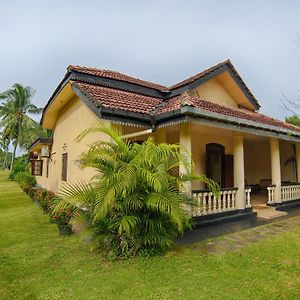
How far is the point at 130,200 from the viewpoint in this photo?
5156 mm

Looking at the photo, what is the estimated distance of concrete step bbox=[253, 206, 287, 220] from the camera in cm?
911

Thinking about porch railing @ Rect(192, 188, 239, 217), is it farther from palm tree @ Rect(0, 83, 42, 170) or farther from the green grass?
palm tree @ Rect(0, 83, 42, 170)

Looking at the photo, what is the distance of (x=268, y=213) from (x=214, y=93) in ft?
18.3

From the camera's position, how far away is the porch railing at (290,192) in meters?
11.0

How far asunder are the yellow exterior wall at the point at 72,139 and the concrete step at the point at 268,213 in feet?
20.2

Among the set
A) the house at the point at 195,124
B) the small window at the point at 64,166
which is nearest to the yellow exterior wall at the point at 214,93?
the house at the point at 195,124

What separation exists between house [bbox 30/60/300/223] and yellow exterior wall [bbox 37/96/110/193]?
3 cm

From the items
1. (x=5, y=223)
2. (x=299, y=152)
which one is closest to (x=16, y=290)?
(x=5, y=223)

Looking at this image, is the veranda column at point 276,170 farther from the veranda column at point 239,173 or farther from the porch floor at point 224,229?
the veranda column at point 239,173

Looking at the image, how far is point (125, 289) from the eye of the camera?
4.06m

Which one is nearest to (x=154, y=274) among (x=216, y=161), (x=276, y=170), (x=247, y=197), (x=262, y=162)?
(x=247, y=197)

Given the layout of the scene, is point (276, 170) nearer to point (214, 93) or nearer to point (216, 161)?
point (216, 161)

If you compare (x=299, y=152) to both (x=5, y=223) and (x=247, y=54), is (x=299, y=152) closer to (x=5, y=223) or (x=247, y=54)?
(x=247, y=54)

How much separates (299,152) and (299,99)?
13.2 ft
